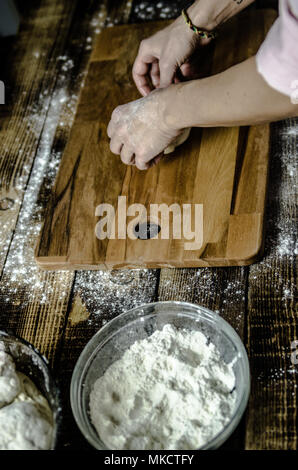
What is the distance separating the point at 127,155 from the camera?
1184 mm

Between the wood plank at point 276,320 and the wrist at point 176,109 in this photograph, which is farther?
the wrist at point 176,109

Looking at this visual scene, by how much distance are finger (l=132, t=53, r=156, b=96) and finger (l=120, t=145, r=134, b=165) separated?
0.23m

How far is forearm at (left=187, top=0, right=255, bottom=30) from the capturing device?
3.76 feet

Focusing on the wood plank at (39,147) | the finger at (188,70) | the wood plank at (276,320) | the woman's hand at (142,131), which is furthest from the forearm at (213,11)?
the wood plank at (39,147)

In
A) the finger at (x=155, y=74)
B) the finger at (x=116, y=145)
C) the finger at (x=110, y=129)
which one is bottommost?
the finger at (x=116, y=145)

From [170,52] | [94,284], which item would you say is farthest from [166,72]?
[94,284]

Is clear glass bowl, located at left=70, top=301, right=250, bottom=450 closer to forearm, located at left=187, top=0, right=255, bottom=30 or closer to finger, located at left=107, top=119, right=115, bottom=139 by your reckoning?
finger, located at left=107, top=119, right=115, bottom=139

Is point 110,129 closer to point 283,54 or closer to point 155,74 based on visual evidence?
point 155,74

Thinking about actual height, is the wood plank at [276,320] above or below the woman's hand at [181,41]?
below

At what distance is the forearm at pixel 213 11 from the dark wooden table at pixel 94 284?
0.30 metres

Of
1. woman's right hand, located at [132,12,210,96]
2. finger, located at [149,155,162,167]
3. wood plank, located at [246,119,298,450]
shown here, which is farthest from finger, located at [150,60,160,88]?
wood plank, located at [246,119,298,450]

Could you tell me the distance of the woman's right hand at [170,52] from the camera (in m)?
1.19

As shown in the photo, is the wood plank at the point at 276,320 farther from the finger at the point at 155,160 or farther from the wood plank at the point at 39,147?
the wood plank at the point at 39,147

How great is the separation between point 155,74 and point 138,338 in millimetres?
728
